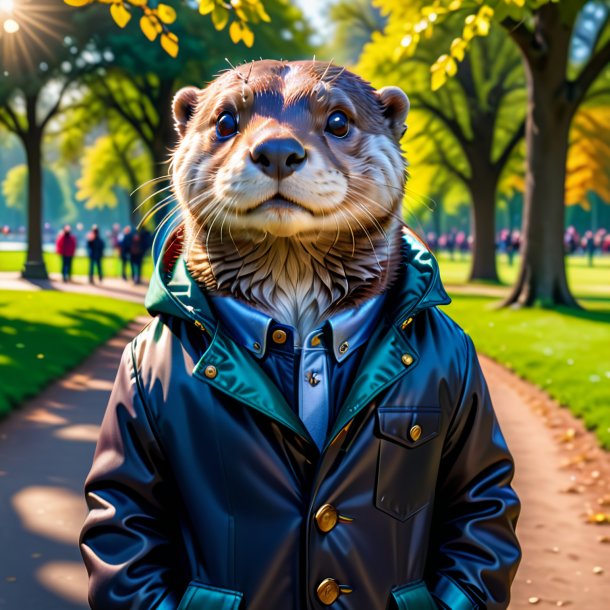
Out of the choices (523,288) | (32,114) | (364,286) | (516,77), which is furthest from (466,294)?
(364,286)

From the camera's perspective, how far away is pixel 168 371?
2.08 metres

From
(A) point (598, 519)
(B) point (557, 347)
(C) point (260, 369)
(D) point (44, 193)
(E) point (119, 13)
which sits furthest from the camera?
(D) point (44, 193)

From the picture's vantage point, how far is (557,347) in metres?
12.6

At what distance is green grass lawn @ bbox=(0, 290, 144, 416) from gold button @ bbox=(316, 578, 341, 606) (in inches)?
294

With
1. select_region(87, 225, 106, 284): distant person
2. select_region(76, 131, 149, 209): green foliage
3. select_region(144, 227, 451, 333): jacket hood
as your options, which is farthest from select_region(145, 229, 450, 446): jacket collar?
select_region(76, 131, 149, 209): green foliage

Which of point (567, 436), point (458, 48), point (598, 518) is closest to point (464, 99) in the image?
point (567, 436)

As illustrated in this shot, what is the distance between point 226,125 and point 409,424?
869 millimetres

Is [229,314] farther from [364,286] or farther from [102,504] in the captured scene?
[102,504]

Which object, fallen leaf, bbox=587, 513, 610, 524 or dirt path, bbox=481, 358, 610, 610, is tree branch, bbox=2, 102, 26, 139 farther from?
fallen leaf, bbox=587, 513, 610, 524

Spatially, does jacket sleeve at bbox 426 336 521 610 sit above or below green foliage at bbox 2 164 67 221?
below

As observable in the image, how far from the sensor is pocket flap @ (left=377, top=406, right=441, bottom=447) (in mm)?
2051

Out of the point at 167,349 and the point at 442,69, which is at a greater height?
the point at 442,69

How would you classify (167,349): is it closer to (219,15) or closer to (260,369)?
(260,369)

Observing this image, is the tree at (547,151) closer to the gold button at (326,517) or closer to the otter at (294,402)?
the otter at (294,402)
